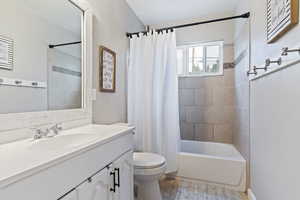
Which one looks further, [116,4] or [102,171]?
[116,4]

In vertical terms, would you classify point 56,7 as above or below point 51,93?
above

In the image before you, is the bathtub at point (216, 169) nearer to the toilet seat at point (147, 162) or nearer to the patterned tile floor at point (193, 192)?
the patterned tile floor at point (193, 192)

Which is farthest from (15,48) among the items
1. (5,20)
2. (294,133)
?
(294,133)

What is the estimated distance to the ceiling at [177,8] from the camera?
2418 millimetres

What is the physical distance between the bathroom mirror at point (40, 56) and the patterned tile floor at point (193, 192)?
1379mm

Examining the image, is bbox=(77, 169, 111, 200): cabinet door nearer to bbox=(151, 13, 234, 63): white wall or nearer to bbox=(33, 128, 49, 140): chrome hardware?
bbox=(33, 128, 49, 140): chrome hardware

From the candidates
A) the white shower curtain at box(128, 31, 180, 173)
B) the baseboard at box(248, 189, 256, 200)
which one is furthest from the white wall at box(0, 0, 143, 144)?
the baseboard at box(248, 189, 256, 200)

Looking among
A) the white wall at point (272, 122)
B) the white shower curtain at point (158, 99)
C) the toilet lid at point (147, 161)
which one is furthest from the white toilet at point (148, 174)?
the white wall at point (272, 122)

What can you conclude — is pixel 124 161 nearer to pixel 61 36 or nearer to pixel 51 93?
pixel 51 93

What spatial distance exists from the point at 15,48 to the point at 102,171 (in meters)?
0.88

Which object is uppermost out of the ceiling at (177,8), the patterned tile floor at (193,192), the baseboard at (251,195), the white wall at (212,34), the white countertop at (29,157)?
the ceiling at (177,8)

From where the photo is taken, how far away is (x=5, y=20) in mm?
989

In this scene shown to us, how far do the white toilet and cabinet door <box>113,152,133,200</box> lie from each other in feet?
0.76

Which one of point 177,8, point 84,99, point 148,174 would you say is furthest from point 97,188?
point 177,8
